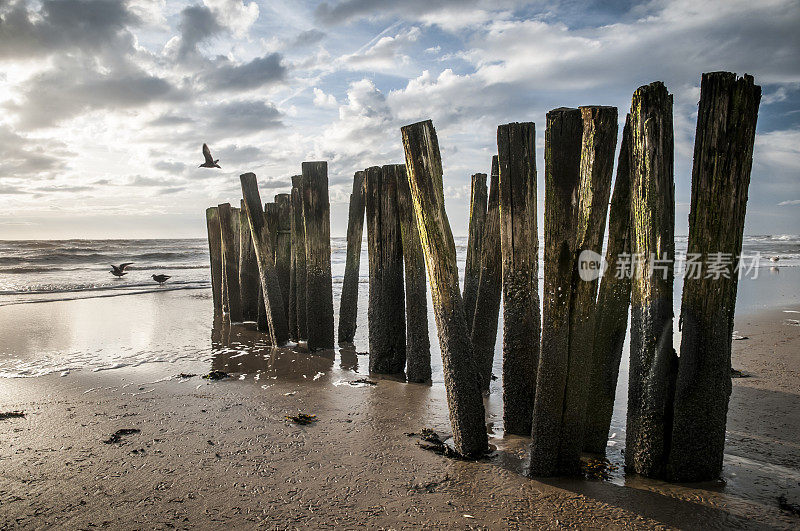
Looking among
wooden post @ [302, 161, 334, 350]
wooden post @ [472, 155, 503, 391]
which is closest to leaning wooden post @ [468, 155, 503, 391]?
wooden post @ [472, 155, 503, 391]

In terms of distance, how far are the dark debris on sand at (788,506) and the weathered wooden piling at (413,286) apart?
328 cm

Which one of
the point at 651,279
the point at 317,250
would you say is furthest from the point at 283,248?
the point at 651,279

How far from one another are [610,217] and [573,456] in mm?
1742

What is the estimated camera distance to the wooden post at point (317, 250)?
7.16m

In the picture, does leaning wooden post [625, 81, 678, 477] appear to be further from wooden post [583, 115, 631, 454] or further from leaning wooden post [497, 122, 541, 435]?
leaning wooden post [497, 122, 541, 435]

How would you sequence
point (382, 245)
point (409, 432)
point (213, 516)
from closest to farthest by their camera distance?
point (213, 516), point (409, 432), point (382, 245)

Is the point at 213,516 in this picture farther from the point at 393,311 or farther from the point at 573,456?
the point at 393,311

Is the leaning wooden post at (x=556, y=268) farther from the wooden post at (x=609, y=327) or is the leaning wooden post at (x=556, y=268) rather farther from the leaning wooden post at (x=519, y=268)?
the wooden post at (x=609, y=327)

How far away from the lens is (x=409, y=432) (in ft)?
14.1

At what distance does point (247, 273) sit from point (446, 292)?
273 inches

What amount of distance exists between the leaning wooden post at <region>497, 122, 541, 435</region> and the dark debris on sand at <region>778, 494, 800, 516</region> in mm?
1639

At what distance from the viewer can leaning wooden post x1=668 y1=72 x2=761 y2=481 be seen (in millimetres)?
2967

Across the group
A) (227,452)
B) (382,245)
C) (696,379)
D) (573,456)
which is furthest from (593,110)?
(227,452)

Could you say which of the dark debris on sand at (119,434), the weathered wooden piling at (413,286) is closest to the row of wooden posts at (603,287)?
the weathered wooden piling at (413,286)
